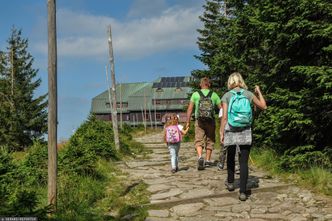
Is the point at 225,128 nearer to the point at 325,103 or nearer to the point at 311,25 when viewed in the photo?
the point at 325,103

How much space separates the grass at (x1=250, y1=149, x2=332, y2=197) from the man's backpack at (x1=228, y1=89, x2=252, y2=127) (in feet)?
5.38

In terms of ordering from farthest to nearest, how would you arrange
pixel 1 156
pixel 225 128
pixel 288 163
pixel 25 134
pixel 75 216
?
pixel 25 134 → pixel 288 163 → pixel 1 156 → pixel 225 128 → pixel 75 216

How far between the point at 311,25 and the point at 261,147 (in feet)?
13.1

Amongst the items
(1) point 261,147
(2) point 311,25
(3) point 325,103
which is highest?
(2) point 311,25

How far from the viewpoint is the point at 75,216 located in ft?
19.6

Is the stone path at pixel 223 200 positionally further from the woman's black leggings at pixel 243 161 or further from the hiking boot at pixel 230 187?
the woman's black leggings at pixel 243 161

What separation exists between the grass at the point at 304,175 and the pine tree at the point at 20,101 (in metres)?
32.3

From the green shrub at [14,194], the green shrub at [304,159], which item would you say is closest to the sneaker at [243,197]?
the green shrub at [304,159]

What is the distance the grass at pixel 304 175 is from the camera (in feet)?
24.0

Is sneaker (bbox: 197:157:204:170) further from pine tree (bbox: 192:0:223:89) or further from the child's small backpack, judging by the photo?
pine tree (bbox: 192:0:223:89)

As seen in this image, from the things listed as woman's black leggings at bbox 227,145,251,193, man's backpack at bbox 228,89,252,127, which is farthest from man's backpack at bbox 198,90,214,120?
man's backpack at bbox 228,89,252,127

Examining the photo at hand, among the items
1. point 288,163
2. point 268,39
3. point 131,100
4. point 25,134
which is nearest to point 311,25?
point 268,39

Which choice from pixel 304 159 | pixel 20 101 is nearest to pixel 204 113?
pixel 304 159

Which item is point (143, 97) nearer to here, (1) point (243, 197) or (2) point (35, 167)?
(2) point (35, 167)
